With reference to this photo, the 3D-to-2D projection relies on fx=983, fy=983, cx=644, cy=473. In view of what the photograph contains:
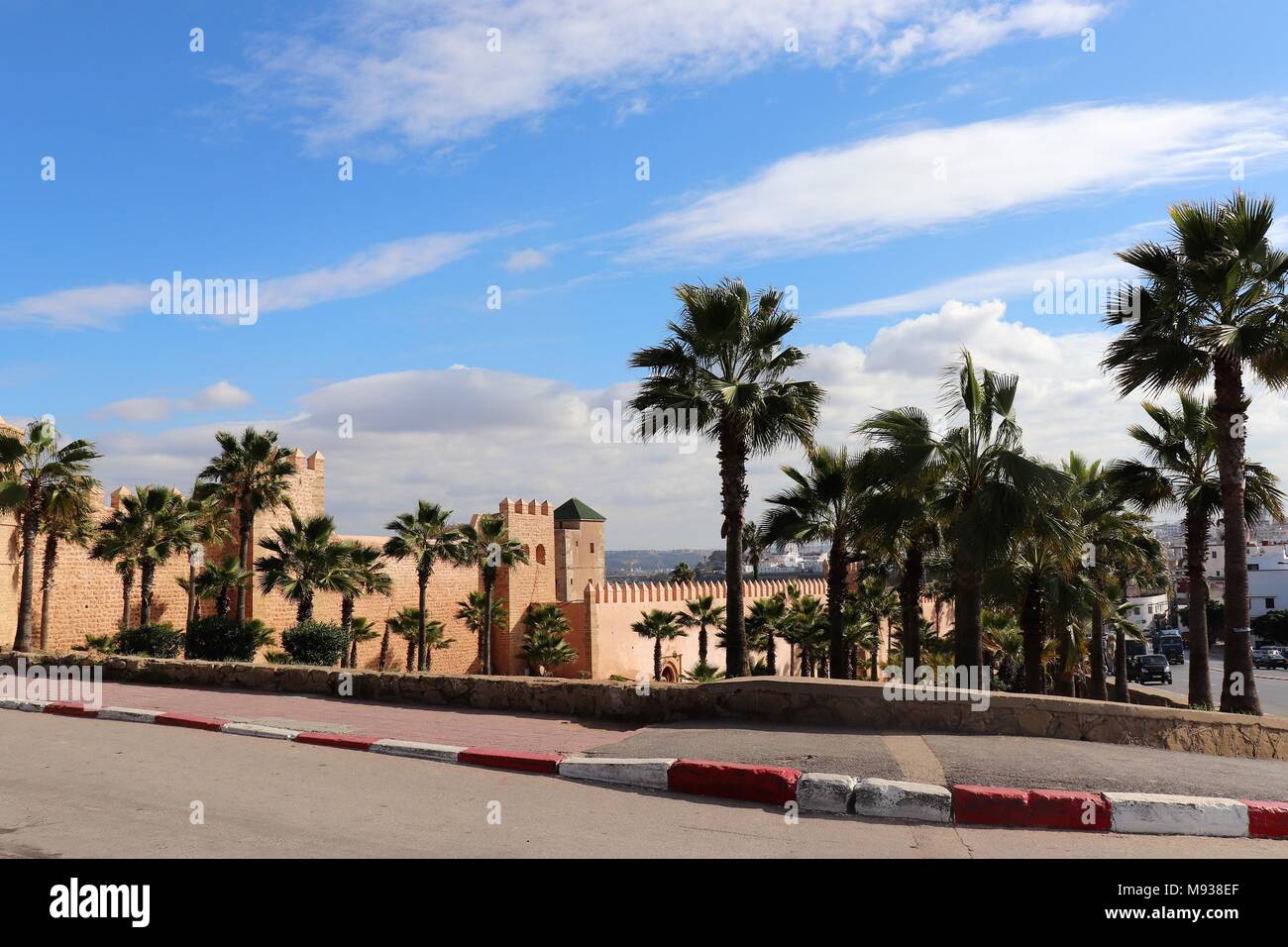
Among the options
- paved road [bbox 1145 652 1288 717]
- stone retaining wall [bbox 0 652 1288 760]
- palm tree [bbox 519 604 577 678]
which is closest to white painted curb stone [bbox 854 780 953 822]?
stone retaining wall [bbox 0 652 1288 760]

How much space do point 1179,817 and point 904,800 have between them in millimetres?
1843

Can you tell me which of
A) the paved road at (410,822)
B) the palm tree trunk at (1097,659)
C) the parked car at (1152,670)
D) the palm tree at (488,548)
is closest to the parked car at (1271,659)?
the parked car at (1152,670)

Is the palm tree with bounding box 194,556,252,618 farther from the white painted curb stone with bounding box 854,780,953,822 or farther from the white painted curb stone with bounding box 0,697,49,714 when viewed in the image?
the white painted curb stone with bounding box 854,780,953,822

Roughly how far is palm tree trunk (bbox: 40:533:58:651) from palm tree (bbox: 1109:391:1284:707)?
26348mm

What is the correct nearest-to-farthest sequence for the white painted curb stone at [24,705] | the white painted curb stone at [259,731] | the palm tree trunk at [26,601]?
the white painted curb stone at [259,731] < the white painted curb stone at [24,705] < the palm tree trunk at [26,601]

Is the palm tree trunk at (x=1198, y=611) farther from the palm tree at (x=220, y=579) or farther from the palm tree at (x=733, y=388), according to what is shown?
the palm tree at (x=220, y=579)

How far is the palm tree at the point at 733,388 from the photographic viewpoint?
52.1 ft

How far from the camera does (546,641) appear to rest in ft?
139

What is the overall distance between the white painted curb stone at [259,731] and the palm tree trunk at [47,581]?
18.8m

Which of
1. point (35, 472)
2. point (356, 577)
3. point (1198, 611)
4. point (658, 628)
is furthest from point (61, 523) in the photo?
point (1198, 611)
